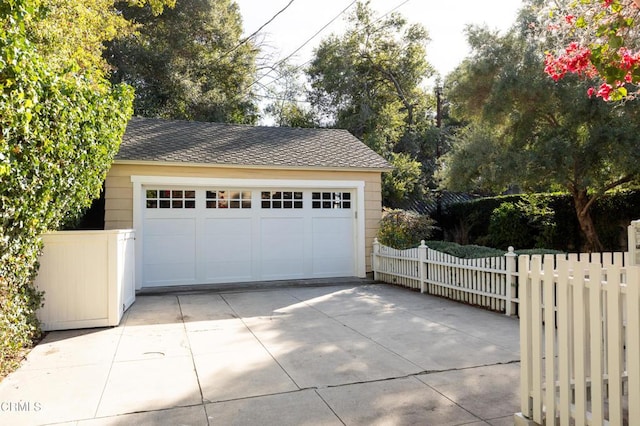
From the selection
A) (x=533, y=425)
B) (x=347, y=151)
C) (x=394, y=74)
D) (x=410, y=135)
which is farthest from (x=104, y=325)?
(x=394, y=74)

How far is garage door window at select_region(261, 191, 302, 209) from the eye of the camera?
9.73m

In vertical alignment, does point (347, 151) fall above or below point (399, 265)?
above

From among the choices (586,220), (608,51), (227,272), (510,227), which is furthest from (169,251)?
(586,220)

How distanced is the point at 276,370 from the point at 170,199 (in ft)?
19.5

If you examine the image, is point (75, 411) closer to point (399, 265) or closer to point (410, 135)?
point (399, 265)

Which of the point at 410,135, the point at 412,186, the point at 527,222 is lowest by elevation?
the point at 527,222

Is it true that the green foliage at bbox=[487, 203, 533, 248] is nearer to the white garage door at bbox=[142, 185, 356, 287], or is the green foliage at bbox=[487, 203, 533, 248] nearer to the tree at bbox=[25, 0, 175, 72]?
the white garage door at bbox=[142, 185, 356, 287]

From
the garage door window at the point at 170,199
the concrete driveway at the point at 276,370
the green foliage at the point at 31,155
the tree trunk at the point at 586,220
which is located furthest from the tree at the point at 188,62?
the tree trunk at the point at 586,220

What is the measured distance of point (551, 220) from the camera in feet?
40.0

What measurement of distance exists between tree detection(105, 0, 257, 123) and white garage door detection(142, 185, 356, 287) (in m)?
9.40

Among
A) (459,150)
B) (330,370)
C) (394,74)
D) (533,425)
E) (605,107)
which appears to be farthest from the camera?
(394,74)

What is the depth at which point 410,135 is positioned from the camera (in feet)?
66.8

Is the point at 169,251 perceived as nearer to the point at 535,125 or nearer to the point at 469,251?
the point at 469,251

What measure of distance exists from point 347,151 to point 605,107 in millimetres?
5636
